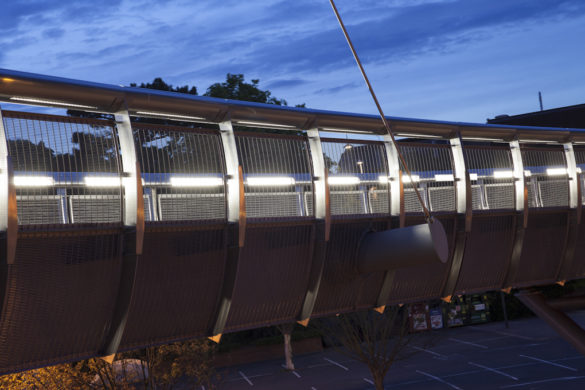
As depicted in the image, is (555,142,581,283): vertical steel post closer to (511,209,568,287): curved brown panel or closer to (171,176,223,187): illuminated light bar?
(511,209,568,287): curved brown panel

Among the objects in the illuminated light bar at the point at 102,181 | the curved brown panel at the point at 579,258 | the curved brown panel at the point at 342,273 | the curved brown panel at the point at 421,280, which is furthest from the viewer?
the curved brown panel at the point at 579,258

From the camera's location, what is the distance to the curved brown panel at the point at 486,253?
45.4 feet

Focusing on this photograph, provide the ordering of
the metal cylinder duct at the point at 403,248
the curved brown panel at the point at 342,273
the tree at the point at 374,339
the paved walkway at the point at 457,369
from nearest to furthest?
1. the metal cylinder duct at the point at 403,248
2. the curved brown panel at the point at 342,273
3. the tree at the point at 374,339
4. the paved walkway at the point at 457,369

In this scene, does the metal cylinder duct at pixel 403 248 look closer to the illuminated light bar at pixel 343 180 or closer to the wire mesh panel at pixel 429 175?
the illuminated light bar at pixel 343 180

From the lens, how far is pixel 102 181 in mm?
8555

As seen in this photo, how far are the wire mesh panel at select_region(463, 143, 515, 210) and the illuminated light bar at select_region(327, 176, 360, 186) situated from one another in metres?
3.38

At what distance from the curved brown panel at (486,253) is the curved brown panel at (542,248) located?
0.77m

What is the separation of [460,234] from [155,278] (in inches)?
251

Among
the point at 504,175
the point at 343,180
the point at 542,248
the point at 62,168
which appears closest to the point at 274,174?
the point at 343,180

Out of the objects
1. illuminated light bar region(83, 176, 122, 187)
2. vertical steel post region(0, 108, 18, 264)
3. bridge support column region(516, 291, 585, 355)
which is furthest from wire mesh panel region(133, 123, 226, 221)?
bridge support column region(516, 291, 585, 355)

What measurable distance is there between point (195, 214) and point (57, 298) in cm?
221

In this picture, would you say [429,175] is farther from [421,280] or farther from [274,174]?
[274,174]

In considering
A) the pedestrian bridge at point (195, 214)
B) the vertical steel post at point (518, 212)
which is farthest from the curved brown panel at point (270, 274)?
the vertical steel post at point (518, 212)

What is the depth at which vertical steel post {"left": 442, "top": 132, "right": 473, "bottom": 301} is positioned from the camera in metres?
12.7
